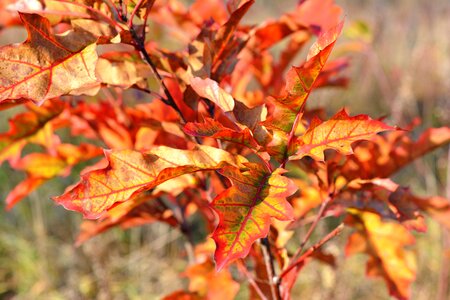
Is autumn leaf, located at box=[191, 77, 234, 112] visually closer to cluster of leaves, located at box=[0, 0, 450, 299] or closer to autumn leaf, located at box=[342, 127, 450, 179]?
cluster of leaves, located at box=[0, 0, 450, 299]

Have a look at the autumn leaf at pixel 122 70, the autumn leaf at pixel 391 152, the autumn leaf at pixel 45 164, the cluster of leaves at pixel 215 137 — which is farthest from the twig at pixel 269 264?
the autumn leaf at pixel 45 164

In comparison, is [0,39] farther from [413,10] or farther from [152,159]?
[152,159]

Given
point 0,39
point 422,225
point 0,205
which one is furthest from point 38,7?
point 0,39

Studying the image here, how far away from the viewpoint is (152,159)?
70 centimetres

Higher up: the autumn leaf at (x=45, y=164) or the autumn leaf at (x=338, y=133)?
the autumn leaf at (x=338, y=133)

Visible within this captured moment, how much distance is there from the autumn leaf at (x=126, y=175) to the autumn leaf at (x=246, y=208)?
4 cm

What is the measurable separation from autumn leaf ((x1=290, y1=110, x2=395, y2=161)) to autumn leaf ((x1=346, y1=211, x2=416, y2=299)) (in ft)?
1.52

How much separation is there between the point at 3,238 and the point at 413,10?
5.19m

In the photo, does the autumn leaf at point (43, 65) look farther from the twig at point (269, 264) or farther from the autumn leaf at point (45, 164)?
the autumn leaf at point (45, 164)

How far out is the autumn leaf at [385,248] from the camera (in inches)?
44.8

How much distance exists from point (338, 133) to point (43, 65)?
0.37 meters

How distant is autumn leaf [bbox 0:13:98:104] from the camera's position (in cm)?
67

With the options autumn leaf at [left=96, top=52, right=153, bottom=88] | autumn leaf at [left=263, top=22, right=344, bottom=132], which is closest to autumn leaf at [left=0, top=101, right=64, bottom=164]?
autumn leaf at [left=96, top=52, right=153, bottom=88]

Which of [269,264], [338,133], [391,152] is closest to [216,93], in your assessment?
[338,133]
